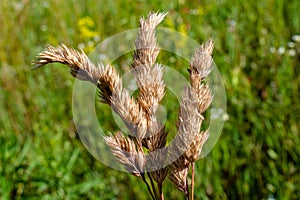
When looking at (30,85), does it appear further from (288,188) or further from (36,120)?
(288,188)

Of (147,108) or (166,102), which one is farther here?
(166,102)

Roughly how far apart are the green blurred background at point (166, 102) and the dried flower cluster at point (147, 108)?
163cm

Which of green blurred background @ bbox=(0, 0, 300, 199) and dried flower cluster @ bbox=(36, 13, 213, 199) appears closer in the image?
dried flower cluster @ bbox=(36, 13, 213, 199)

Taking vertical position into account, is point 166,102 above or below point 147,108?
below

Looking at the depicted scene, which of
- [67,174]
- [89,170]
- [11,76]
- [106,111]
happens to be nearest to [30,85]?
[11,76]

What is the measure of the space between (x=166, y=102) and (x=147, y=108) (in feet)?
6.87

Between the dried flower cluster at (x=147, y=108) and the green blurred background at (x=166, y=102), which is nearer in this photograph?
the dried flower cluster at (x=147, y=108)

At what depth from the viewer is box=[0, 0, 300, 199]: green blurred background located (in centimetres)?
280

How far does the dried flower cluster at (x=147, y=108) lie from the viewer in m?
1.08

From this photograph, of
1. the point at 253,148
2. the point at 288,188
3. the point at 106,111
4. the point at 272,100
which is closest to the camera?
the point at 288,188

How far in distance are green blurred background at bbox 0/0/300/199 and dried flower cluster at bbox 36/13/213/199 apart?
5.35ft

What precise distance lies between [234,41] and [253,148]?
832 millimetres

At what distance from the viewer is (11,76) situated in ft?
13.0

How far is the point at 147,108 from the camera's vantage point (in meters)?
1.11
